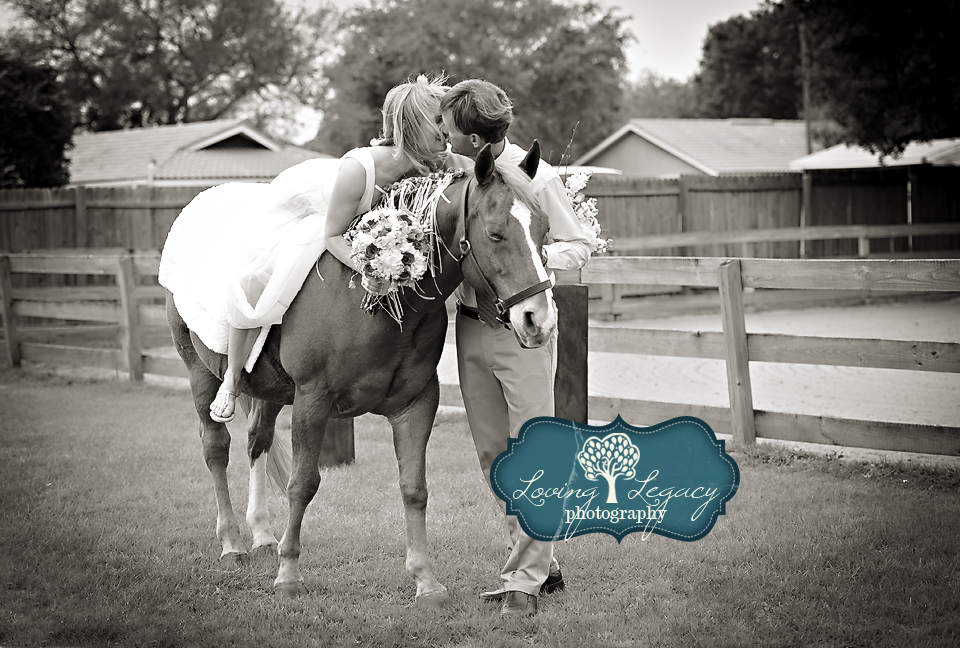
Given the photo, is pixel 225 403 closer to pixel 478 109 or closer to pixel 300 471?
pixel 300 471

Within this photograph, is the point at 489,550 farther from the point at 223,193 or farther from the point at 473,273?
the point at 223,193

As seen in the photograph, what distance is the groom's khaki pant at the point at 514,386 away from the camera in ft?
12.8

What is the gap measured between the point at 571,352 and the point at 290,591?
195cm

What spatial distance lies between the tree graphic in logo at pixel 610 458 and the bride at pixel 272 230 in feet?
3.46

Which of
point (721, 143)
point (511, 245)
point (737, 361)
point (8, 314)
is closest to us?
point (511, 245)

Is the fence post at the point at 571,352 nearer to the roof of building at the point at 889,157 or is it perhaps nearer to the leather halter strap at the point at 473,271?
the leather halter strap at the point at 473,271

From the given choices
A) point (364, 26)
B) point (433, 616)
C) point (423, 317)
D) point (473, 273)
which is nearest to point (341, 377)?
point (423, 317)

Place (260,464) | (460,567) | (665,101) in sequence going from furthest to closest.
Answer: (665,101) → (260,464) → (460,567)

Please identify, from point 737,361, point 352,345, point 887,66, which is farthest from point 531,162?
point 887,66

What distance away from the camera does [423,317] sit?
3.90 meters

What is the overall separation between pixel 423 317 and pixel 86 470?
12.8 feet

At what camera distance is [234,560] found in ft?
15.8

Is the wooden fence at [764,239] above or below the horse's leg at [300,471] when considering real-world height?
above

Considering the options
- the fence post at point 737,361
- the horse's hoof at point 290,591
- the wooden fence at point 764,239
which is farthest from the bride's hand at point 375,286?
the wooden fence at point 764,239
